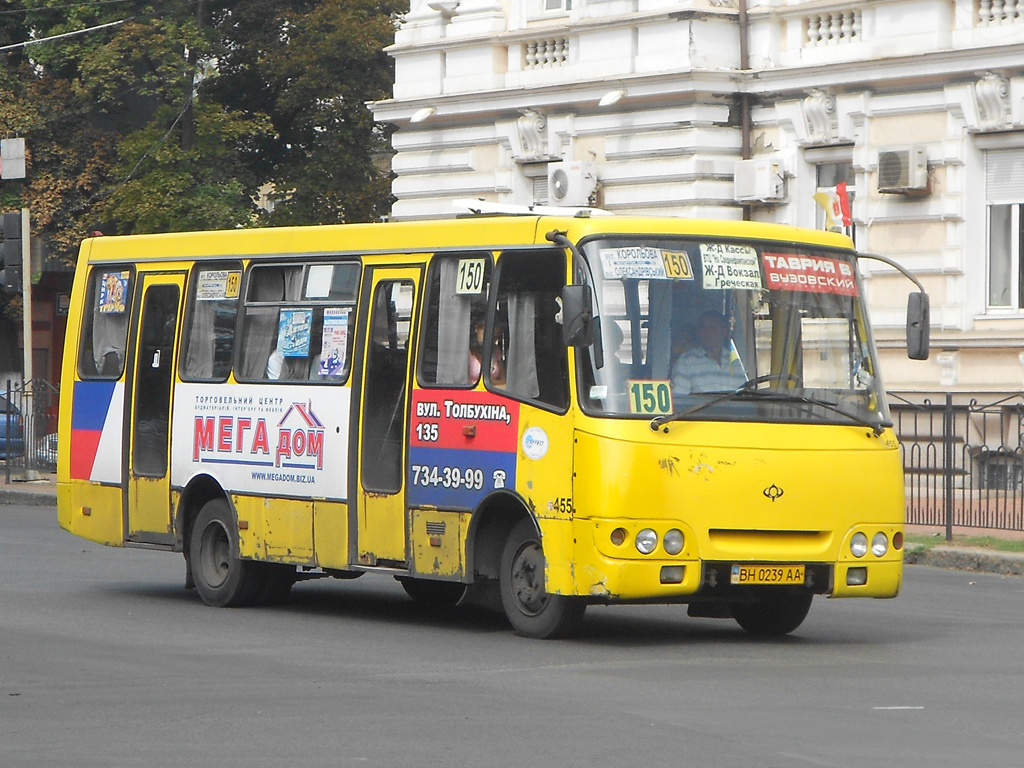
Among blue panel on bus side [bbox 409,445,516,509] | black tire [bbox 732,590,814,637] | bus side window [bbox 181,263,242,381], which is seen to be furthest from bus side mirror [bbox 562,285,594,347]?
bus side window [bbox 181,263,242,381]

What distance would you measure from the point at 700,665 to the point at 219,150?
26.9 m

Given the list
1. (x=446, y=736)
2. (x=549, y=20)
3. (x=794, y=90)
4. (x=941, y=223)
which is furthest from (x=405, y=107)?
(x=446, y=736)

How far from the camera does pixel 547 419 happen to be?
1183 centimetres

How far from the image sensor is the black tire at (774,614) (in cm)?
1248

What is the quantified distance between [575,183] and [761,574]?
628 inches

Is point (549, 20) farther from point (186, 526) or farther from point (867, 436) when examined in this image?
point (867, 436)

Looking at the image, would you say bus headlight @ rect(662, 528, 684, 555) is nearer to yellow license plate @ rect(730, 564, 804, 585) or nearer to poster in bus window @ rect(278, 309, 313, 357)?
yellow license plate @ rect(730, 564, 804, 585)

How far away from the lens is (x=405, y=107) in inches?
1183

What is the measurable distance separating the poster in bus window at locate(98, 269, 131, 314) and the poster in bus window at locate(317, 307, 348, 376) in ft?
8.30

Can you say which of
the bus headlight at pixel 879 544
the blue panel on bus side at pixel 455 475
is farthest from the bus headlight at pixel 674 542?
the bus headlight at pixel 879 544

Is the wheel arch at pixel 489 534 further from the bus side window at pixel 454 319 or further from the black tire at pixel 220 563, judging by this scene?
the black tire at pixel 220 563

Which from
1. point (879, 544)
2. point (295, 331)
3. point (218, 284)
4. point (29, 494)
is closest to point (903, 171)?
point (218, 284)

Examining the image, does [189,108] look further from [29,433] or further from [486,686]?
[486,686]

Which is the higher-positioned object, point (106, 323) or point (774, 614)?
point (106, 323)
